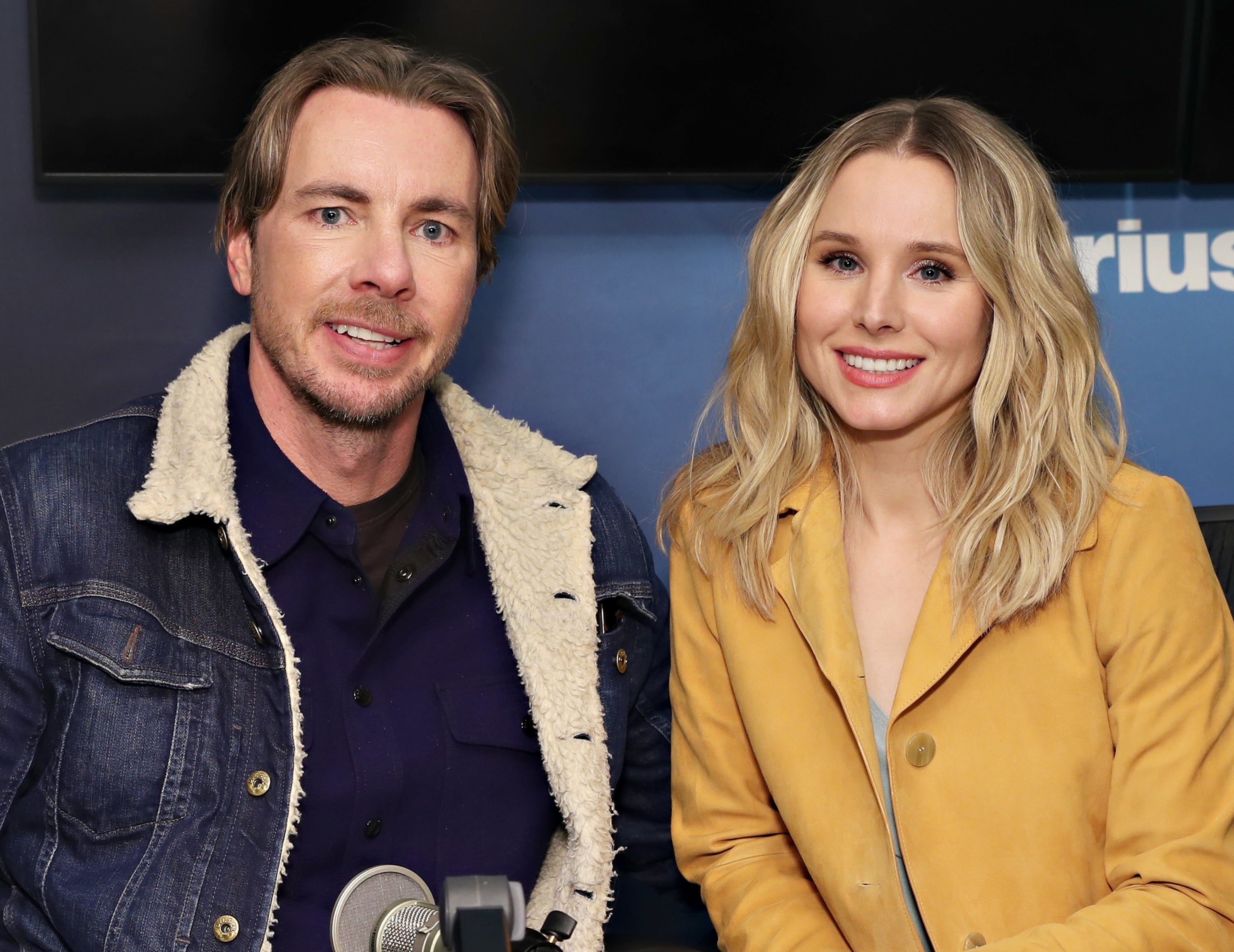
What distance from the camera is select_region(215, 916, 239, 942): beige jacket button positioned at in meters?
1.72

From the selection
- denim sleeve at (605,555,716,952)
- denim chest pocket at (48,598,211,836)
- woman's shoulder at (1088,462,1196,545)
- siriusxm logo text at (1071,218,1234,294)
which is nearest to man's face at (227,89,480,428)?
denim chest pocket at (48,598,211,836)

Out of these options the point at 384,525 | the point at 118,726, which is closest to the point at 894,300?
the point at 384,525

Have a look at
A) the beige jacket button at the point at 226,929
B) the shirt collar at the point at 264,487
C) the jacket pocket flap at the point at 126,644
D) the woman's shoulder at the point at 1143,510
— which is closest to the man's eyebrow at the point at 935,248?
the woman's shoulder at the point at 1143,510

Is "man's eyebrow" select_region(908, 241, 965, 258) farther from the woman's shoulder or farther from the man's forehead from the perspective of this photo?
the man's forehead

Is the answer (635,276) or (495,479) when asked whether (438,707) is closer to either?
(495,479)

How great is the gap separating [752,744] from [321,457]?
75 cm

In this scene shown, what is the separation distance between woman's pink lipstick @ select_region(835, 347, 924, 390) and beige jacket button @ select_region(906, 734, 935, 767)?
1.54 feet

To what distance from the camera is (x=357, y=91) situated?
2.02 metres

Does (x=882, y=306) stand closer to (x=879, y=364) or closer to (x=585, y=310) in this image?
(x=879, y=364)

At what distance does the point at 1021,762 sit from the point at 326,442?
1064 mm

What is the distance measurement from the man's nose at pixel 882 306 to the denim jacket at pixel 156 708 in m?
0.64

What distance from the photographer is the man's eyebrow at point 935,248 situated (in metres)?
1.83

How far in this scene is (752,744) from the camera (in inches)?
76.0

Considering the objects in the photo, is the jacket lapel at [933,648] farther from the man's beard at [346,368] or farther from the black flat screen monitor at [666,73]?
the black flat screen monitor at [666,73]
